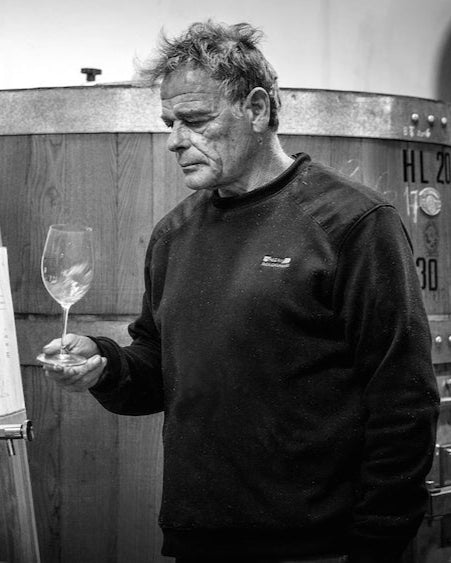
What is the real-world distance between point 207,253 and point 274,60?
2841 mm

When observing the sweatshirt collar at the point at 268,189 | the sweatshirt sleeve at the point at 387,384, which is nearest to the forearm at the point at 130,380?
the sweatshirt collar at the point at 268,189

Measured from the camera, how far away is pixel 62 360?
6.33ft

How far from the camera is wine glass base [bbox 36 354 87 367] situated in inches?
75.0

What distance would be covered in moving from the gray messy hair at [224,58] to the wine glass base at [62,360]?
0.64 meters

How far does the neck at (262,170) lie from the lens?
6.99 ft

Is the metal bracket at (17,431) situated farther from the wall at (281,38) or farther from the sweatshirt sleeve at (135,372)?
the wall at (281,38)

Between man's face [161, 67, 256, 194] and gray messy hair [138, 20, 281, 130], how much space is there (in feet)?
0.07

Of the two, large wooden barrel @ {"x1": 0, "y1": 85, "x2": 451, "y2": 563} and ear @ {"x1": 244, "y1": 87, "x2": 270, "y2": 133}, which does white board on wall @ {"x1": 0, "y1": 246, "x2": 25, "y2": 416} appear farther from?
ear @ {"x1": 244, "y1": 87, "x2": 270, "y2": 133}

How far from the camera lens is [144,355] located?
2258 mm

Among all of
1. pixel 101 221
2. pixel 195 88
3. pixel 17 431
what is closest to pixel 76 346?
pixel 17 431

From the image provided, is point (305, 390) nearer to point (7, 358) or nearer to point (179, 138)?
point (179, 138)

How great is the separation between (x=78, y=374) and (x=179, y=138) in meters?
0.55

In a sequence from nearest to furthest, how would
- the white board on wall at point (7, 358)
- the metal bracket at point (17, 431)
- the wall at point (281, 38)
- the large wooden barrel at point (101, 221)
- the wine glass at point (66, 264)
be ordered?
the wine glass at point (66, 264) < the metal bracket at point (17, 431) < the white board on wall at point (7, 358) < the large wooden barrel at point (101, 221) < the wall at point (281, 38)

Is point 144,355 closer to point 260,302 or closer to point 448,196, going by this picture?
point 260,302
